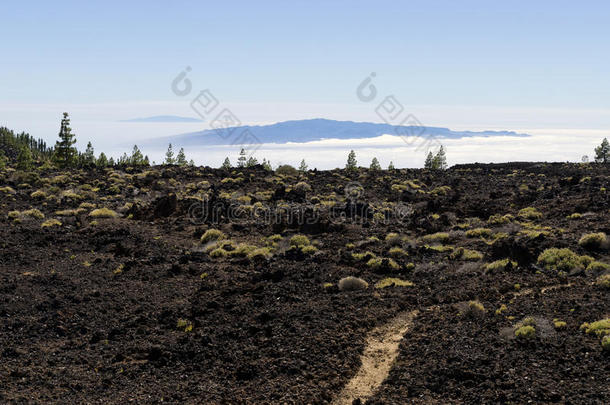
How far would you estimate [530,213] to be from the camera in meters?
32.2

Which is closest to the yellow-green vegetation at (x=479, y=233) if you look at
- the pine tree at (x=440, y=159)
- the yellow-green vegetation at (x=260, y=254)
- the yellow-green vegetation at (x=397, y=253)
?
the yellow-green vegetation at (x=397, y=253)

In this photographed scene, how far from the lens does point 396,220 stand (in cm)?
3512

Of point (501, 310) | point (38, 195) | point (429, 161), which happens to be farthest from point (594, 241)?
point (429, 161)

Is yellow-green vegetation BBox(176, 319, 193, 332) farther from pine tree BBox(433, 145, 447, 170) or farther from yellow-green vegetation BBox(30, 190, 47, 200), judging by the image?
pine tree BBox(433, 145, 447, 170)

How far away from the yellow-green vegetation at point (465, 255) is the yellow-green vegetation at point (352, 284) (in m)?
6.24

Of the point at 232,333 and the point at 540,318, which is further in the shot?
the point at 232,333

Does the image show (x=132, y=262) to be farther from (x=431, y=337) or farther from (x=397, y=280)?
(x=431, y=337)

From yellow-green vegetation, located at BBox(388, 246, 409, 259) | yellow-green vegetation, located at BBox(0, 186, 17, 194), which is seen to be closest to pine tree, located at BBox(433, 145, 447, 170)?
yellow-green vegetation, located at BBox(388, 246, 409, 259)

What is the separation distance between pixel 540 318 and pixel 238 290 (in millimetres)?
11773

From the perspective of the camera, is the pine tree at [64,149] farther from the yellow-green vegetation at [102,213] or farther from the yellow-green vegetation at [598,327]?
the yellow-green vegetation at [598,327]

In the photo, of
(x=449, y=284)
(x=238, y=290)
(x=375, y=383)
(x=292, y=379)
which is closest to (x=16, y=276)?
(x=238, y=290)

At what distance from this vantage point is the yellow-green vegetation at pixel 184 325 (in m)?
16.1

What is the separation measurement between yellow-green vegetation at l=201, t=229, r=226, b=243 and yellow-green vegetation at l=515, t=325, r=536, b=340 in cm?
2063

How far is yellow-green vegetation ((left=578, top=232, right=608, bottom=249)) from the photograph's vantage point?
21188 mm
